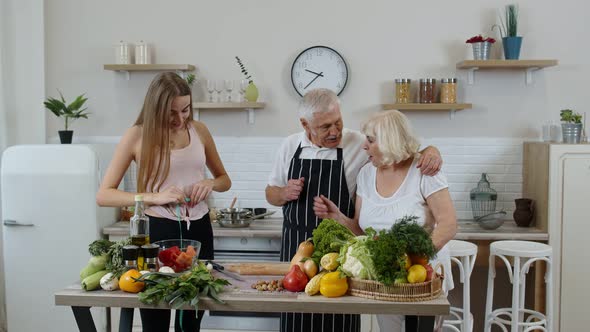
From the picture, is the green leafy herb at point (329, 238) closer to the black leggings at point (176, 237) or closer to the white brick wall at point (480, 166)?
the black leggings at point (176, 237)

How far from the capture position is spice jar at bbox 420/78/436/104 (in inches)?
199

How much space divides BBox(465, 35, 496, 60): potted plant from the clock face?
0.92m

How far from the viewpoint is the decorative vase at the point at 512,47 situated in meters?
4.96

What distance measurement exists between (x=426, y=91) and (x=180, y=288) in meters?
3.08

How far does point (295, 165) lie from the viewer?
3.43 meters

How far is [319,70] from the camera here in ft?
17.2

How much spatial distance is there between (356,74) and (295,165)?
6.54 feet

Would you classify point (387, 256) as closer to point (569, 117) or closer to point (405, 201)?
point (405, 201)

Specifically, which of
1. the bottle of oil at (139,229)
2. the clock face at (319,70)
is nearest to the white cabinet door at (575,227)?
the clock face at (319,70)

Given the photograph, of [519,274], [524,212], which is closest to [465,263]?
[519,274]

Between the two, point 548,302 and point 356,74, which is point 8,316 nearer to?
point 356,74

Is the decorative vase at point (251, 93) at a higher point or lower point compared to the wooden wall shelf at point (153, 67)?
lower

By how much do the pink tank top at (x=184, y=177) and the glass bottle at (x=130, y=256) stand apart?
55cm

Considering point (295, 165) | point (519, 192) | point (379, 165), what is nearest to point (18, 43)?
point (295, 165)
